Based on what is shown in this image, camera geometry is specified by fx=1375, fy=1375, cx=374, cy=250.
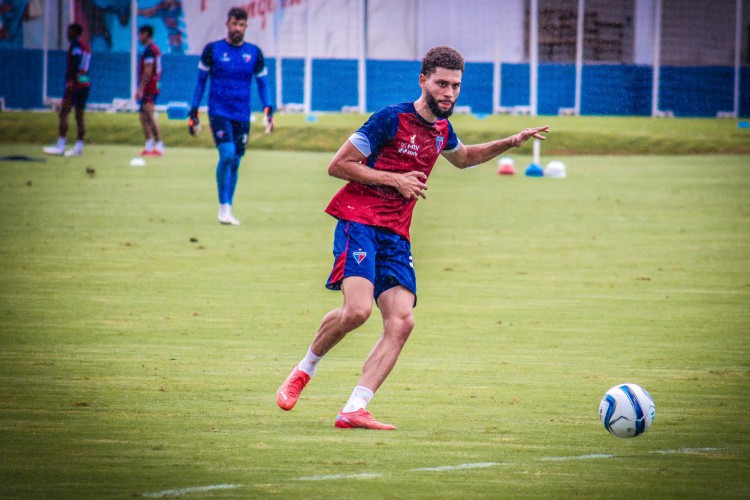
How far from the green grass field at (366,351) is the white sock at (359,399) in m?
0.15

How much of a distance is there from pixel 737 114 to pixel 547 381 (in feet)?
120

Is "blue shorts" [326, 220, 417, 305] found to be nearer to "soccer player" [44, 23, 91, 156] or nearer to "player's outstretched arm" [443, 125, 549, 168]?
"player's outstretched arm" [443, 125, 549, 168]

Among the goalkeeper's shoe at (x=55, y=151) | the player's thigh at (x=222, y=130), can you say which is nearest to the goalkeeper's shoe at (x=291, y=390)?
the player's thigh at (x=222, y=130)

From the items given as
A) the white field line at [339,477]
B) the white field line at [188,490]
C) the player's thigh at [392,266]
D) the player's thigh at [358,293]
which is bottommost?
the white field line at [339,477]

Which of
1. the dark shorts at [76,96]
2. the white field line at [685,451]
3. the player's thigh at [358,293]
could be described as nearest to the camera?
the white field line at [685,451]

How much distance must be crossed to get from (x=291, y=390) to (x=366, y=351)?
2606mm

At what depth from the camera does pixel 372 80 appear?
42.7 meters

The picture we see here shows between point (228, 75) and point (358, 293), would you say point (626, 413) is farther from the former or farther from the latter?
point (228, 75)

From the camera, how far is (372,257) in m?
7.53

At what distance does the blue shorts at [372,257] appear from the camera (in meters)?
7.50

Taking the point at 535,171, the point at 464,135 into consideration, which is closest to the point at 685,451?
the point at 535,171

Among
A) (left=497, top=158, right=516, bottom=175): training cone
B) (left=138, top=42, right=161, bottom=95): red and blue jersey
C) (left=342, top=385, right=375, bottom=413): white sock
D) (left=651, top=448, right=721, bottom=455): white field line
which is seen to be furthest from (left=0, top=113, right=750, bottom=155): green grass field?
(left=651, top=448, right=721, bottom=455): white field line

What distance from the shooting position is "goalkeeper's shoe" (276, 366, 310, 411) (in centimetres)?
771

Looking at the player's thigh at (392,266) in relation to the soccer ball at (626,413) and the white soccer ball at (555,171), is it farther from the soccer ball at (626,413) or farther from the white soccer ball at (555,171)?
the white soccer ball at (555,171)
